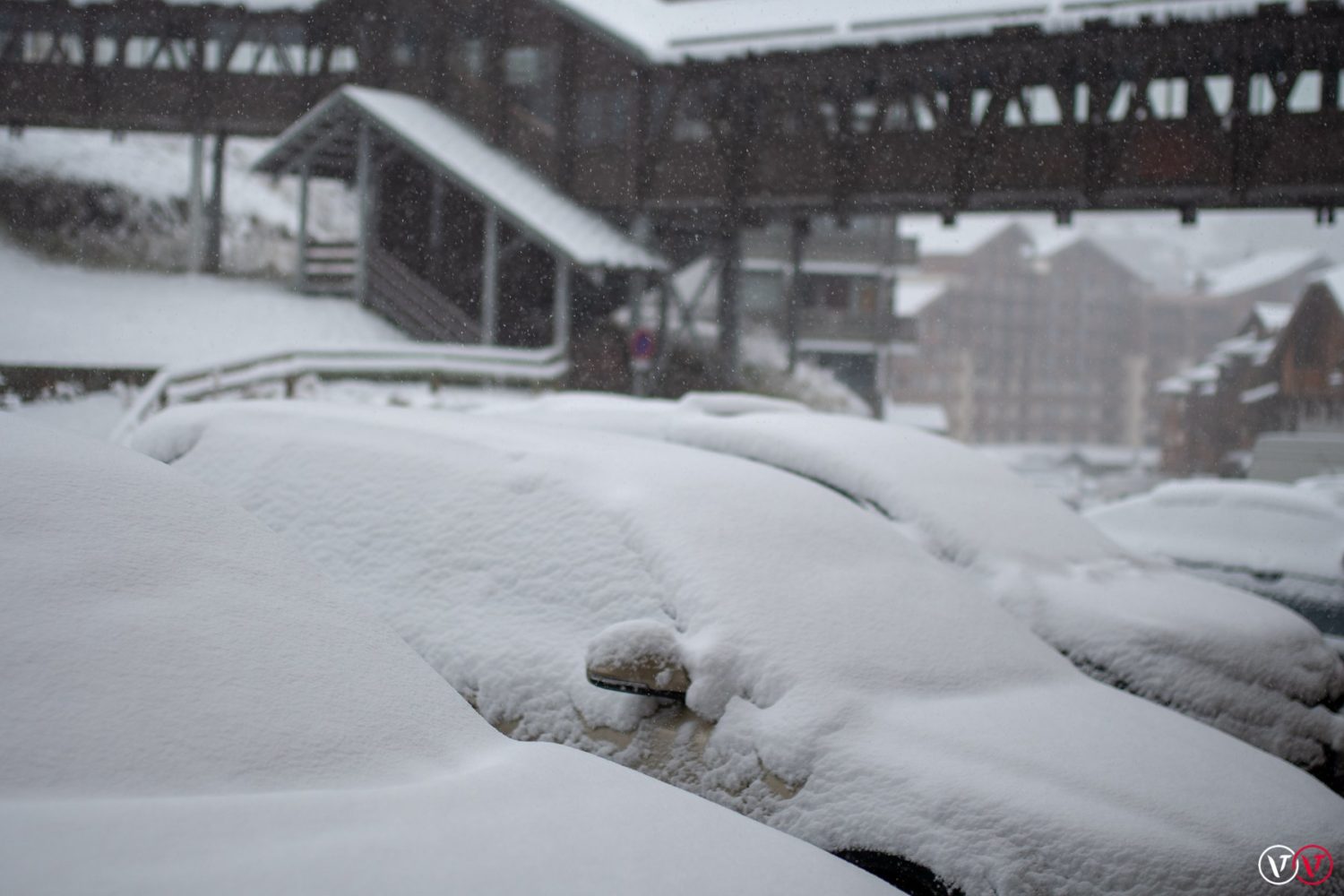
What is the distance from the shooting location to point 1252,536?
33.4ft

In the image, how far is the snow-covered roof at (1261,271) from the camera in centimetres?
6016

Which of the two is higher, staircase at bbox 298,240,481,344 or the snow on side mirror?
staircase at bbox 298,240,481,344

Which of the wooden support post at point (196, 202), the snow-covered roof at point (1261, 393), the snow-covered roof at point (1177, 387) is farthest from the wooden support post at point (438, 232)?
the snow-covered roof at point (1177, 387)

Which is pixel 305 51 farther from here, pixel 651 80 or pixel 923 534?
pixel 923 534

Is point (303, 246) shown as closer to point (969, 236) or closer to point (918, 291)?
point (918, 291)

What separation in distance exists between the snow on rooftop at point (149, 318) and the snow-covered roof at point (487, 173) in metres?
3.37

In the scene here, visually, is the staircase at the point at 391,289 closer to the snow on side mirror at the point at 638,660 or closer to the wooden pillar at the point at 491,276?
the wooden pillar at the point at 491,276

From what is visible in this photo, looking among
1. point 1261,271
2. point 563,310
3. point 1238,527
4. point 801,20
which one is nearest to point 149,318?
point 563,310

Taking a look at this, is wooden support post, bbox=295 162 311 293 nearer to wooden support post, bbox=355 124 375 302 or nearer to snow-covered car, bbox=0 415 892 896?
wooden support post, bbox=355 124 375 302

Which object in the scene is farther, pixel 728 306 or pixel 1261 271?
pixel 1261 271

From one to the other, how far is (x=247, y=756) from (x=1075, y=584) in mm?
3982

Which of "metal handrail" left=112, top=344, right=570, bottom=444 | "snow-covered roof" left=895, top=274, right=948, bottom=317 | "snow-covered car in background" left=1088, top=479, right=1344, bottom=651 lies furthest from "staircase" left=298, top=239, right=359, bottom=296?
"snow-covered roof" left=895, top=274, right=948, bottom=317

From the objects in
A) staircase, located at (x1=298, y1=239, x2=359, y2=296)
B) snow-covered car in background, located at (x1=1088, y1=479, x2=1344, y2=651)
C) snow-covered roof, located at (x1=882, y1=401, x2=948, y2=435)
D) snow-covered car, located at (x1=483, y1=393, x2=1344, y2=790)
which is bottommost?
snow-covered roof, located at (x1=882, y1=401, x2=948, y2=435)

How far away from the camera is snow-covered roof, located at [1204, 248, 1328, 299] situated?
6016 cm
